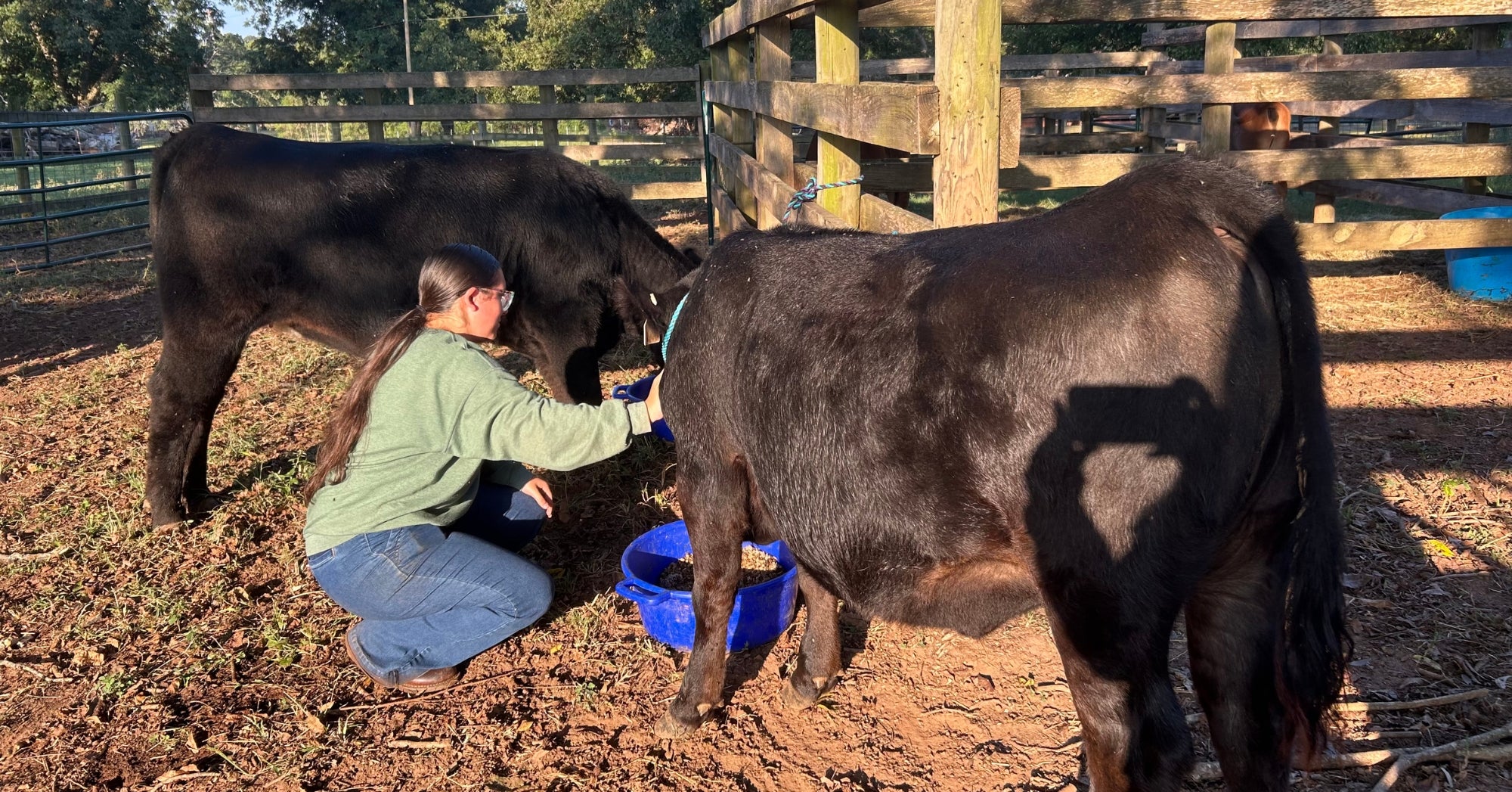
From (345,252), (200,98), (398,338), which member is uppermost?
(200,98)

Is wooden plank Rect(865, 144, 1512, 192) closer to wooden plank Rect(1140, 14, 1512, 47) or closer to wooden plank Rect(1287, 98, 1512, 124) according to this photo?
wooden plank Rect(1287, 98, 1512, 124)

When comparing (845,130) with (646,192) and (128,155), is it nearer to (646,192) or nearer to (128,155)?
(646,192)

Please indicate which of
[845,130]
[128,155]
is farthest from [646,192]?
[845,130]

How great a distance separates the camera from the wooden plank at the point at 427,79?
37.1 ft

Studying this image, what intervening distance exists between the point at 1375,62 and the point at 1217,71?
4.01 metres

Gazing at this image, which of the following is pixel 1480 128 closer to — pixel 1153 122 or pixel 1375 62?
pixel 1375 62

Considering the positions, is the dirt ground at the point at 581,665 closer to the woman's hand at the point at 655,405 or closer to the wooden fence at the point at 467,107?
the woman's hand at the point at 655,405

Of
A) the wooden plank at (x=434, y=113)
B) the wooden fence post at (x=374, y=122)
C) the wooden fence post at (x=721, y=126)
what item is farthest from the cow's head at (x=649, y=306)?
the wooden fence post at (x=374, y=122)

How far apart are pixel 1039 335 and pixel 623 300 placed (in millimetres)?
3240

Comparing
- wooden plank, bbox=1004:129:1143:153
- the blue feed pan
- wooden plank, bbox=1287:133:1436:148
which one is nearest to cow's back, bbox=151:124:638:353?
the blue feed pan

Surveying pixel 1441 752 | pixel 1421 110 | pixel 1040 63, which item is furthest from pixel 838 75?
pixel 1040 63

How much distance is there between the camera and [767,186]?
5.86 metres

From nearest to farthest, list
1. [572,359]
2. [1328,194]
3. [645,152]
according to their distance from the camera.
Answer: [572,359] → [1328,194] → [645,152]

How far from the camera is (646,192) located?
10953 mm
